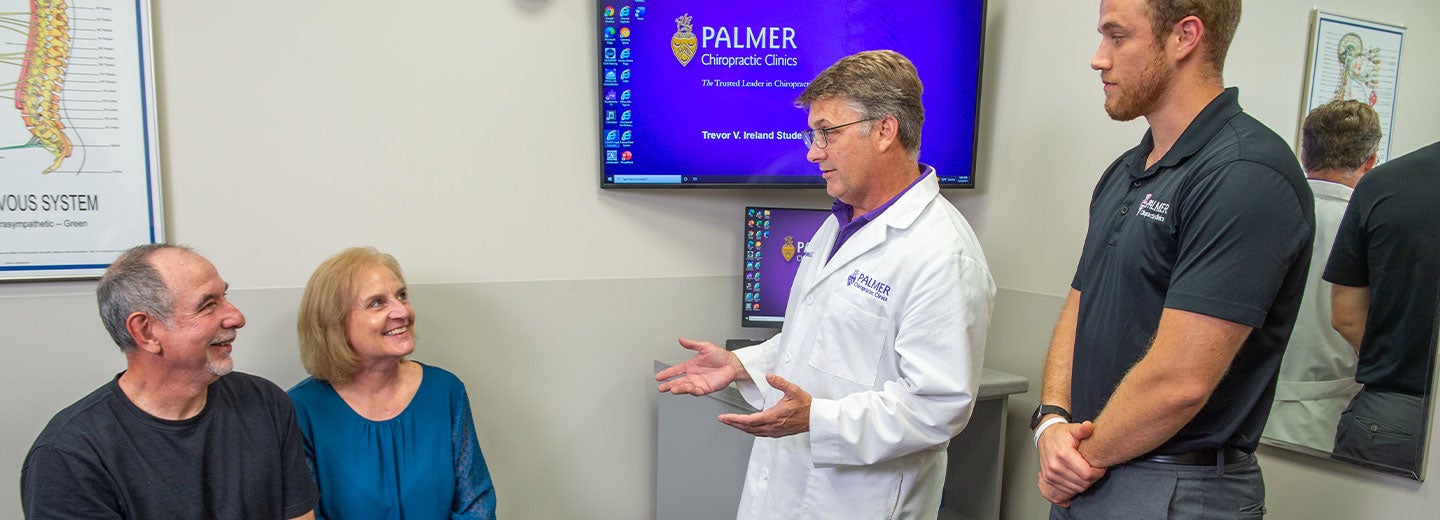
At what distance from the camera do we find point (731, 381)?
1.80 metres

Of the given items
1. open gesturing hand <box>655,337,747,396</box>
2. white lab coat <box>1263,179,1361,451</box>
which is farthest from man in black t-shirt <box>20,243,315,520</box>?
white lab coat <box>1263,179,1361,451</box>

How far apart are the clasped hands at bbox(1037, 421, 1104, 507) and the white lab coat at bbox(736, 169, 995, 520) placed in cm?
16

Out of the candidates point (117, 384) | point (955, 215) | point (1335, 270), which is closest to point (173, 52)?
point (117, 384)

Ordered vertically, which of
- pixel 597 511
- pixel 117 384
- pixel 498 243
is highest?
pixel 498 243

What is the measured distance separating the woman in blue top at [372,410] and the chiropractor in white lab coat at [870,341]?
677 millimetres

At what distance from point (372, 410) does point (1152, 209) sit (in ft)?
5.41

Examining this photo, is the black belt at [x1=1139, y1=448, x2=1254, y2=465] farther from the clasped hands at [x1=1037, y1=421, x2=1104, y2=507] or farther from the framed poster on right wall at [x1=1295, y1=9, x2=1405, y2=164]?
the framed poster on right wall at [x1=1295, y1=9, x2=1405, y2=164]

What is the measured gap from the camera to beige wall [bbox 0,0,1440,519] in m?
1.99

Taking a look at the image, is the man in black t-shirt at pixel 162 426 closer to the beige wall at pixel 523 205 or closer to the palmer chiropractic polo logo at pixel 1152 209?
the beige wall at pixel 523 205

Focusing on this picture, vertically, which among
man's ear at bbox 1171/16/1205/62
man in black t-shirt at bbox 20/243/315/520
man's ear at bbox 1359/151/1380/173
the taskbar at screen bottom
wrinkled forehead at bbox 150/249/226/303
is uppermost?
man's ear at bbox 1171/16/1205/62

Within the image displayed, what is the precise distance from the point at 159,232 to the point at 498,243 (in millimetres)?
801

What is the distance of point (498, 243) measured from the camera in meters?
2.49

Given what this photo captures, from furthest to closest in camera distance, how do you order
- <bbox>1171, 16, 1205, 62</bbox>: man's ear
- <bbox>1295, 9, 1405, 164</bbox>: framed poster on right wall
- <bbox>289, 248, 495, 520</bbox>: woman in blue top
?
<bbox>289, 248, 495, 520</bbox>: woman in blue top < <bbox>1295, 9, 1405, 164</bbox>: framed poster on right wall < <bbox>1171, 16, 1205, 62</bbox>: man's ear

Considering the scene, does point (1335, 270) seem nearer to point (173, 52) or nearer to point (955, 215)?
point (955, 215)
